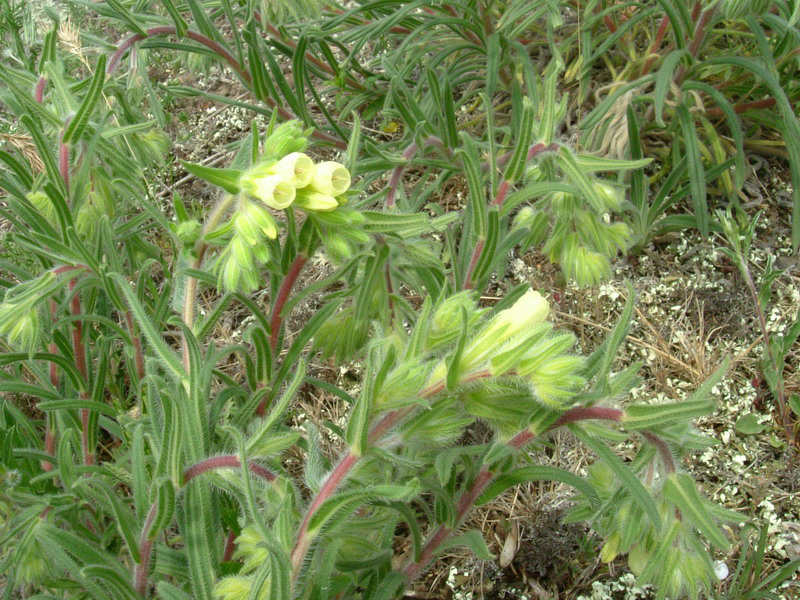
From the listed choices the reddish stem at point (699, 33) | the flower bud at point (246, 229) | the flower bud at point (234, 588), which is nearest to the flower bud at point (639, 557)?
the flower bud at point (234, 588)

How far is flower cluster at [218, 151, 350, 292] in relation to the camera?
1.52m

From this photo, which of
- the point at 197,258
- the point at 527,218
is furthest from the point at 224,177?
the point at 527,218

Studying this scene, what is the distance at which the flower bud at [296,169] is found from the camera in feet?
4.95

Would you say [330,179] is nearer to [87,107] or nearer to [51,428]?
[87,107]

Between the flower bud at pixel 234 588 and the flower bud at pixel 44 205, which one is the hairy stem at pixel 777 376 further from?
the flower bud at pixel 44 205

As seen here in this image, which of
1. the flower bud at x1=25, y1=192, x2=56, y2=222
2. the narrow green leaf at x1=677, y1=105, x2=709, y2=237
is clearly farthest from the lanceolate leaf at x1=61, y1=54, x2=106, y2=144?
the narrow green leaf at x1=677, y1=105, x2=709, y2=237

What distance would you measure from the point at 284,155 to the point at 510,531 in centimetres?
151

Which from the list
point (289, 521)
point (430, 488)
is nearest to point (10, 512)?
point (289, 521)

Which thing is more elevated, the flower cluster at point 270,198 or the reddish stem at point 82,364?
the flower cluster at point 270,198

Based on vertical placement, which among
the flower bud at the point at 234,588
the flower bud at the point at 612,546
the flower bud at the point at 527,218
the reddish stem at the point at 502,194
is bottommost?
the flower bud at the point at 612,546

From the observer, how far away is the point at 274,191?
1521 millimetres

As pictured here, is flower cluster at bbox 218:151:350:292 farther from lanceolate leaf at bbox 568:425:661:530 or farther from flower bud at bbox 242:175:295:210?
lanceolate leaf at bbox 568:425:661:530

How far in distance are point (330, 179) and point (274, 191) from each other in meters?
0.11

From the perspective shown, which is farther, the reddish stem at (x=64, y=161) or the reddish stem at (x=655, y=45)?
the reddish stem at (x=655, y=45)
